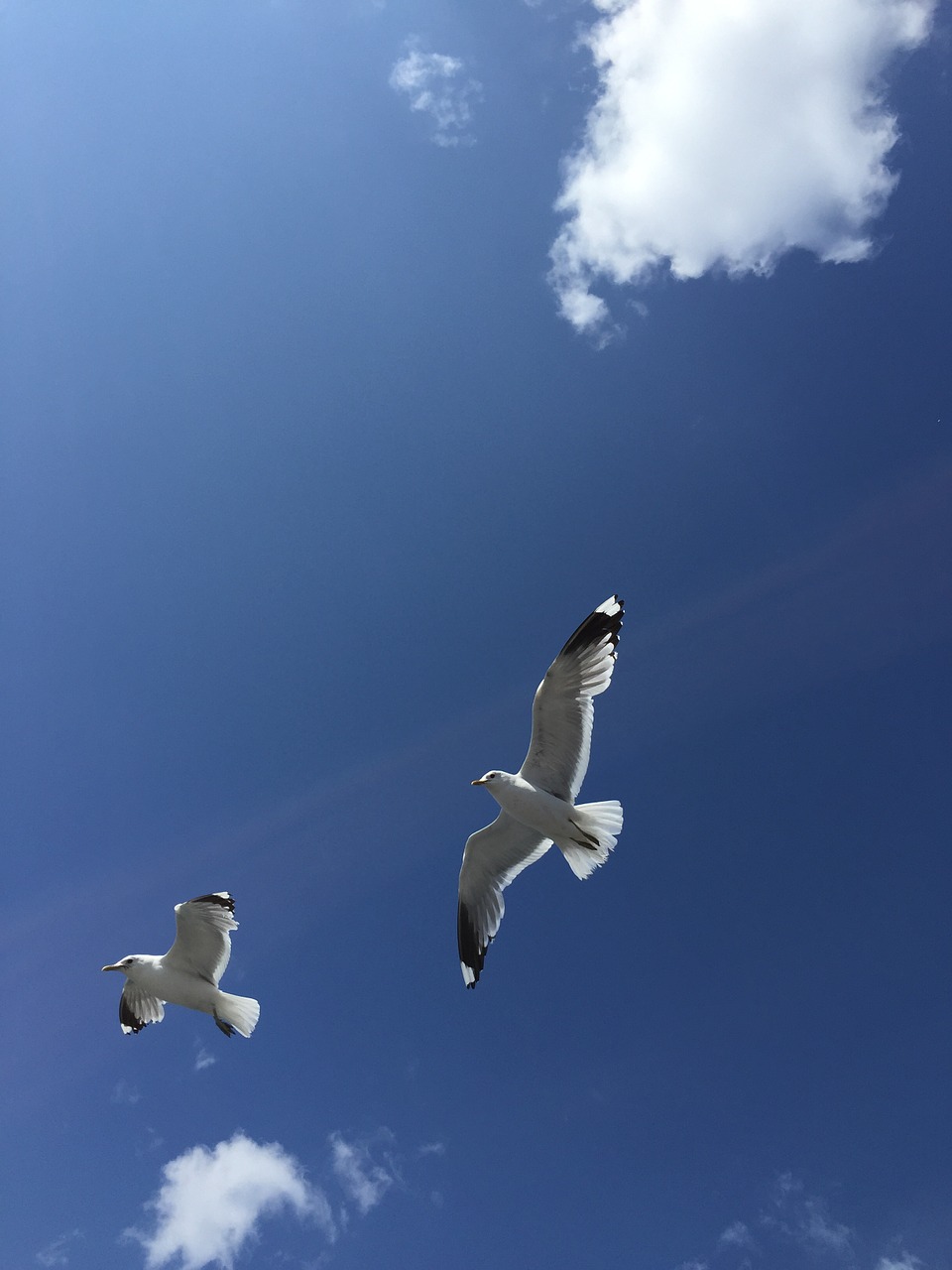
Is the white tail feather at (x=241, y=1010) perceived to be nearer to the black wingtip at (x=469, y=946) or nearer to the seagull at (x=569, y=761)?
the black wingtip at (x=469, y=946)

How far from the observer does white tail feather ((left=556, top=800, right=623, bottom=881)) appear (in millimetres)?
9555

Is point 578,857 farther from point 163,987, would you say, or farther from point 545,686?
point 163,987

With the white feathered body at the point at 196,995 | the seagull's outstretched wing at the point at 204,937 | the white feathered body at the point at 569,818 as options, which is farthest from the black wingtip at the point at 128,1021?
the white feathered body at the point at 569,818

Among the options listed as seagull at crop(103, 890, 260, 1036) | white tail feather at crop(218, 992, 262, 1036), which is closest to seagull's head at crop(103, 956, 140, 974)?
seagull at crop(103, 890, 260, 1036)

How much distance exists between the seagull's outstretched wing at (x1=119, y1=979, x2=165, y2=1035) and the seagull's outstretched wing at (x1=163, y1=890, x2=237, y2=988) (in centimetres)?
140

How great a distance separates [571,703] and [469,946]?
3.40 m

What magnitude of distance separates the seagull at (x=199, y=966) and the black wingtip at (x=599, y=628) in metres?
4.93

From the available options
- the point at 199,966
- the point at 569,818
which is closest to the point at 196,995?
the point at 199,966

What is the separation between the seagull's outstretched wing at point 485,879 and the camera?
415 inches

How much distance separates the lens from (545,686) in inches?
375

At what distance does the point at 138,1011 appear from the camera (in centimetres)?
1180

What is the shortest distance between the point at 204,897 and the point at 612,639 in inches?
214

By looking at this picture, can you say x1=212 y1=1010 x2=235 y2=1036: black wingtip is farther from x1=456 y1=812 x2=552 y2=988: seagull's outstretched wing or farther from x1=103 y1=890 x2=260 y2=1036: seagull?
x1=456 y1=812 x2=552 y2=988: seagull's outstretched wing

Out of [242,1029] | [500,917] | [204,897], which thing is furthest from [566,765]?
[242,1029]
